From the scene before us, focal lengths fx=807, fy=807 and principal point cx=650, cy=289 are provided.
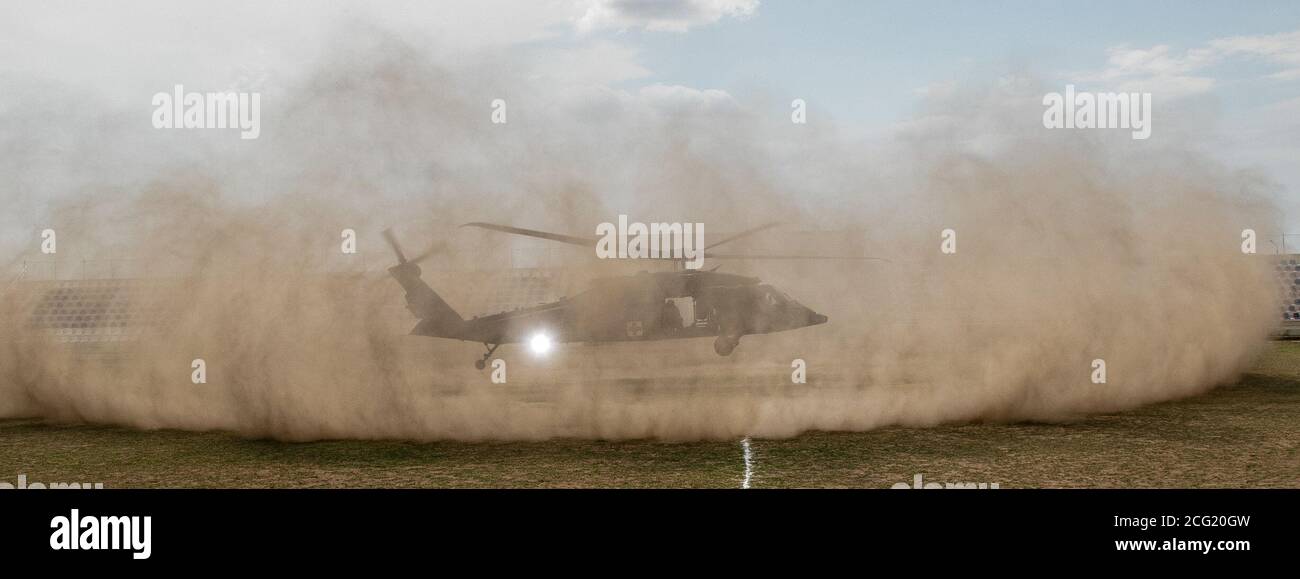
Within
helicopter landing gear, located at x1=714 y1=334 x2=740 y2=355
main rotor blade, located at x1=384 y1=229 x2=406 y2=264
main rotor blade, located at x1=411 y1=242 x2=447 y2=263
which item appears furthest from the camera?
helicopter landing gear, located at x1=714 y1=334 x2=740 y2=355

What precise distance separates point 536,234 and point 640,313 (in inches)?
109

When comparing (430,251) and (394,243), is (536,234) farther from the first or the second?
(394,243)

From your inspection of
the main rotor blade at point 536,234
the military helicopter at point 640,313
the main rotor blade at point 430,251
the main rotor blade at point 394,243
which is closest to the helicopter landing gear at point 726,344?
the military helicopter at point 640,313

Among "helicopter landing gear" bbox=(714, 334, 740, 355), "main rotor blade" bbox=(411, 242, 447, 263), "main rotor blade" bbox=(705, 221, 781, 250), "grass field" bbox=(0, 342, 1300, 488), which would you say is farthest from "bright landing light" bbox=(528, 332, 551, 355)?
"grass field" bbox=(0, 342, 1300, 488)

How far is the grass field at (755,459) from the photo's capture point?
9930 millimetres

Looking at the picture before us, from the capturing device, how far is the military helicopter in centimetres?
1673

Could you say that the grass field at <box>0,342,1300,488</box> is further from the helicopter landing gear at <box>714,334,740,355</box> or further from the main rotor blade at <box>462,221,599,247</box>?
the helicopter landing gear at <box>714,334,740,355</box>

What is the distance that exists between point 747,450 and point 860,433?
2.51m

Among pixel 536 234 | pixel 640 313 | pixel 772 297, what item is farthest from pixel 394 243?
pixel 772 297

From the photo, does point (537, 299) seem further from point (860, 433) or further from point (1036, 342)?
point (1036, 342)

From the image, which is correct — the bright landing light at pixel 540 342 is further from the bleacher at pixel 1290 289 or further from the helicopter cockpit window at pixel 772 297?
the bleacher at pixel 1290 289

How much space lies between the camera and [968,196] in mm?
17250

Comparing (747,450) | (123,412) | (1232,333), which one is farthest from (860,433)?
(123,412)

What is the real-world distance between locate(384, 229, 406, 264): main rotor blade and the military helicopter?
47 centimetres
